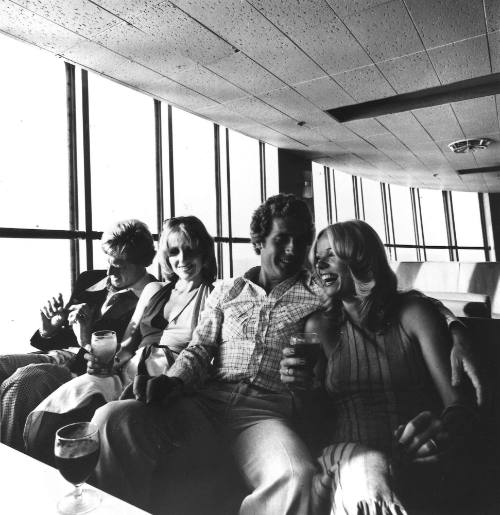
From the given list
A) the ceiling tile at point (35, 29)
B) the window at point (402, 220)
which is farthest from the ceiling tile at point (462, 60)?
the window at point (402, 220)

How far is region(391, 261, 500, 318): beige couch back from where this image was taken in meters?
4.40

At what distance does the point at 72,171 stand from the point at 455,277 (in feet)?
14.0

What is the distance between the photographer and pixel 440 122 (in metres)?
4.80

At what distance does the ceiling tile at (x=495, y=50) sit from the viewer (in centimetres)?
300

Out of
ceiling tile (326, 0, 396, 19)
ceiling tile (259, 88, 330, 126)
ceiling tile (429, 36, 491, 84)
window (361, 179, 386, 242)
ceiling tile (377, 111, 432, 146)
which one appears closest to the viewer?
ceiling tile (326, 0, 396, 19)

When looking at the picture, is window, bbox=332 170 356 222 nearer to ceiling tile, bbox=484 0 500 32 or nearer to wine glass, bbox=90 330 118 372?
ceiling tile, bbox=484 0 500 32

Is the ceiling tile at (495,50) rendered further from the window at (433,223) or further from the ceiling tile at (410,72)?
the window at (433,223)

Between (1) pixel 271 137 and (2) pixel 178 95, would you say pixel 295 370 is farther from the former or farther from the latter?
(1) pixel 271 137

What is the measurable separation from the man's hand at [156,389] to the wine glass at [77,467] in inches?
21.1

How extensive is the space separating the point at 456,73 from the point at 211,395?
11.6ft

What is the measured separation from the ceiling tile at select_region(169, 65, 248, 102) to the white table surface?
10.3 ft

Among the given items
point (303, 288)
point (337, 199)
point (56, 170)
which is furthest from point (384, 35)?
point (337, 199)

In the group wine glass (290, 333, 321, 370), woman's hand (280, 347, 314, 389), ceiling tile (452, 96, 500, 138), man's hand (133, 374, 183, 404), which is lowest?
man's hand (133, 374, 183, 404)

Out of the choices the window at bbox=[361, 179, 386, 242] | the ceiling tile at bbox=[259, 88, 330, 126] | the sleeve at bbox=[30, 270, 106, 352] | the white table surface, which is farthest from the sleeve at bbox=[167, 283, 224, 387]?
the window at bbox=[361, 179, 386, 242]
